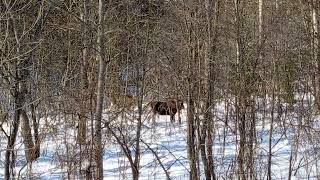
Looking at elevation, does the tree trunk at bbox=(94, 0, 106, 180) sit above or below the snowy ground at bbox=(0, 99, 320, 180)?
above

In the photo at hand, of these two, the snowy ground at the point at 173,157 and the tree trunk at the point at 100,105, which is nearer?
the tree trunk at the point at 100,105

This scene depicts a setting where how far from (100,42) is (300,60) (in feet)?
18.1

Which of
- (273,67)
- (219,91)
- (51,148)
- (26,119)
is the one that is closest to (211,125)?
(219,91)

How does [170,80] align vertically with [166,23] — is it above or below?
below

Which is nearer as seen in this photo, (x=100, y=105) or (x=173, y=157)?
(x=100, y=105)

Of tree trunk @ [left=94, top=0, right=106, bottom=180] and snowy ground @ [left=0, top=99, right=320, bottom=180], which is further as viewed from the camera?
snowy ground @ [left=0, top=99, right=320, bottom=180]

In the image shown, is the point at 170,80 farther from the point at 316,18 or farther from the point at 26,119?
the point at 316,18

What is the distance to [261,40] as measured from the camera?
522cm

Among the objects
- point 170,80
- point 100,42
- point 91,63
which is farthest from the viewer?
point 91,63

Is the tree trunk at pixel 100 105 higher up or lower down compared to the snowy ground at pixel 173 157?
higher up

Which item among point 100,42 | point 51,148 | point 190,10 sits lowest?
point 51,148

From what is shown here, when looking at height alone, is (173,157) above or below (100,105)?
below

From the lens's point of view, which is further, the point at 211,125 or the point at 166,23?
the point at 166,23

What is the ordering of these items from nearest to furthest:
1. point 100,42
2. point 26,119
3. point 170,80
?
point 100,42, point 170,80, point 26,119
